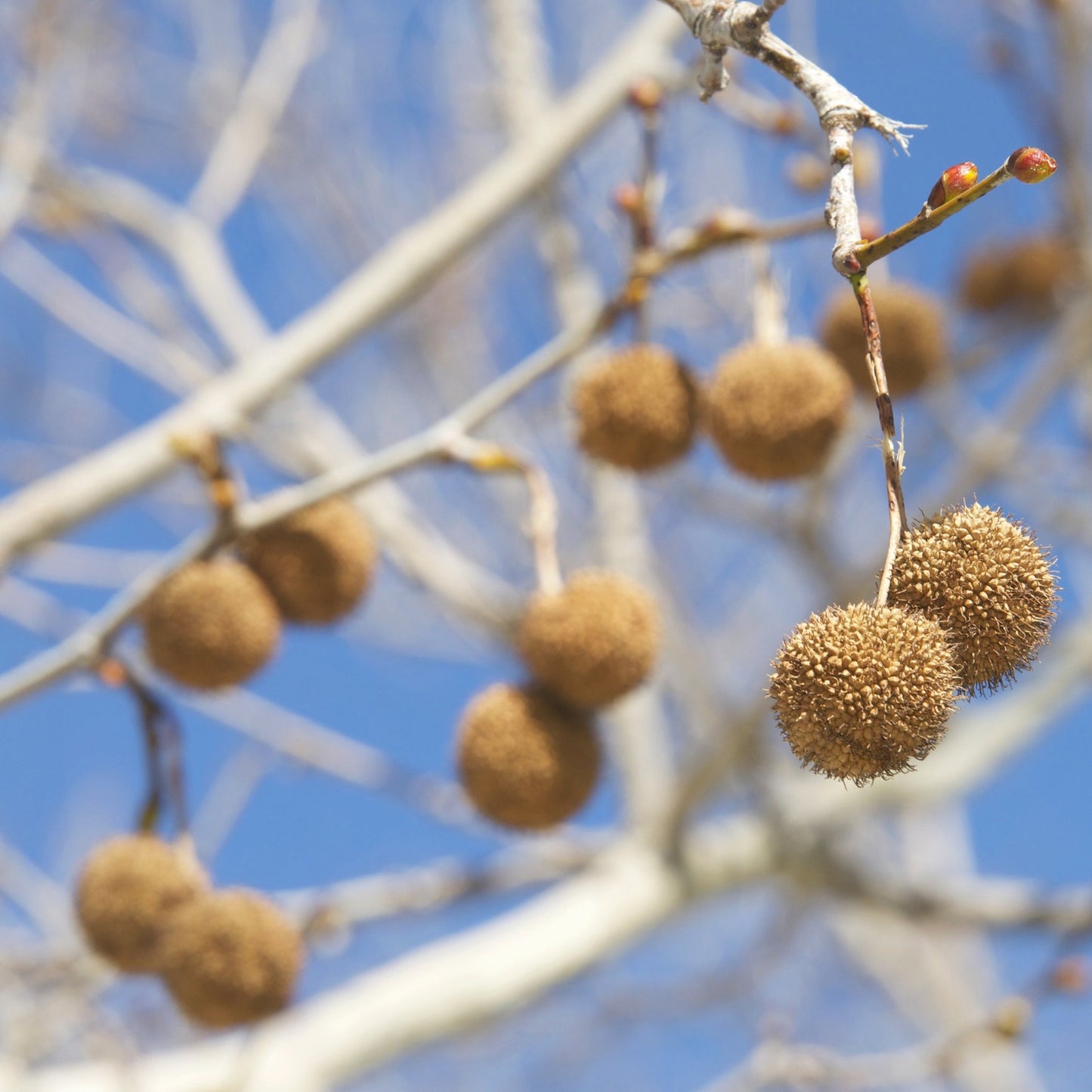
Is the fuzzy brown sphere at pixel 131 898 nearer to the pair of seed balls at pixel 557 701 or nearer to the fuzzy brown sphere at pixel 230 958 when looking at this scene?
the fuzzy brown sphere at pixel 230 958

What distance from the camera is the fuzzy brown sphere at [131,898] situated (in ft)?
7.19

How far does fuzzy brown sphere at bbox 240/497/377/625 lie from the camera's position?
234 centimetres

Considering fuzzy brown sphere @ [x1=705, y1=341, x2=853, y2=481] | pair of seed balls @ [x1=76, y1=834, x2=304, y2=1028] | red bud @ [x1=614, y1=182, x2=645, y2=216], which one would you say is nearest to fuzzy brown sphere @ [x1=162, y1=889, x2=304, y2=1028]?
pair of seed balls @ [x1=76, y1=834, x2=304, y2=1028]

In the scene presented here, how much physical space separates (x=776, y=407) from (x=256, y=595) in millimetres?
946

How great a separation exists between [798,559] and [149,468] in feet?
6.65

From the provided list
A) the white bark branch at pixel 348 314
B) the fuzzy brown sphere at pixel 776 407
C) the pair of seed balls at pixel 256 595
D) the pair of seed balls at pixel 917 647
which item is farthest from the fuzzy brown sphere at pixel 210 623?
the pair of seed balls at pixel 917 647

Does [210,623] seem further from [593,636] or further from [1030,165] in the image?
[1030,165]

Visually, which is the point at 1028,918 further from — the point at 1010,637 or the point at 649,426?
the point at 1010,637

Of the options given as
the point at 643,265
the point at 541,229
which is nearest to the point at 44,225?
the point at 541,229

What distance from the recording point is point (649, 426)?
2150mm

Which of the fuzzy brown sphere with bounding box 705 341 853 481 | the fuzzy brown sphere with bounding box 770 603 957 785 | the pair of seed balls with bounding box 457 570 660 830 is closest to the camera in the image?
the fuzzy brown sphere with bounding box 770 603 957 785

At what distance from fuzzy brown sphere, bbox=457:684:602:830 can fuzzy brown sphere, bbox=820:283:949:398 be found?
82 cm

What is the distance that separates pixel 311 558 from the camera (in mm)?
2348

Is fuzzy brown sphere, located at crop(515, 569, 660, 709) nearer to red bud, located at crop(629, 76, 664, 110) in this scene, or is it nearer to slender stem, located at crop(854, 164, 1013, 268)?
red bud, located at crop(629, 76, 664, 110)
